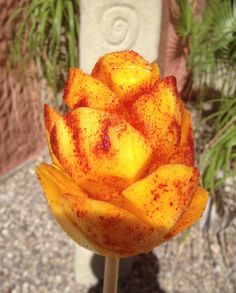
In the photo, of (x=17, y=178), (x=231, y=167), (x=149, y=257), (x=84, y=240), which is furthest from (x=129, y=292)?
(x=84, y=240)

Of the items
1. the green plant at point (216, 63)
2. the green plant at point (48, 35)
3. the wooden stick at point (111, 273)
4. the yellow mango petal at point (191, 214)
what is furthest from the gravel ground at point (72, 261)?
the yellow mango petal at point (191, 214)

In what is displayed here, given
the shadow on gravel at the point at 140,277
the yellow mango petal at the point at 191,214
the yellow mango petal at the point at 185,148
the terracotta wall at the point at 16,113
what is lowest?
the shadow on gravel at the point at 140,277

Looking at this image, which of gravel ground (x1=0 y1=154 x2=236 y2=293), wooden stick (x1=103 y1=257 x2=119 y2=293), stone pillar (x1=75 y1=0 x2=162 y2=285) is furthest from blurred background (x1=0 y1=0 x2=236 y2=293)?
wooden stick (x1=103 y1=257 x2=119 y2=293)

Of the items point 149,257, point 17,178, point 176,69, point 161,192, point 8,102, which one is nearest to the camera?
point 161,192

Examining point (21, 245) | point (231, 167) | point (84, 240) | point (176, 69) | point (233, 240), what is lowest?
point (21, 245)

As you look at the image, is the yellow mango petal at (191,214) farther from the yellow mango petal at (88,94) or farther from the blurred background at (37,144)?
the blurred background at (37,144)

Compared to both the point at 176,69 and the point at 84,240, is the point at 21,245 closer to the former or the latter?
the point at 176,69

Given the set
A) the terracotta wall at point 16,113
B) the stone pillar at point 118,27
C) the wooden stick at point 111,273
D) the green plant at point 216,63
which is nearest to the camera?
the wooden stick at point 111,273

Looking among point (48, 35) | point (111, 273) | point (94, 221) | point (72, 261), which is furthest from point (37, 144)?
point (94, 221)
